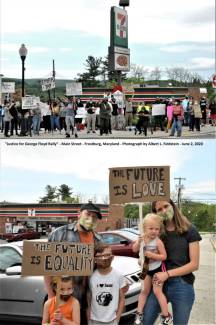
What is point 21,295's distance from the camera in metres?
6.22

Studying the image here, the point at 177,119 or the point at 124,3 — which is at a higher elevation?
the point at 124,3

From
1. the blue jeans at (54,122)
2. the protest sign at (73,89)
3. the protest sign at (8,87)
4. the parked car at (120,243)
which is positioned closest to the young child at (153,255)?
the blue jeans at (54,122)

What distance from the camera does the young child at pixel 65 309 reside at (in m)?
4.02

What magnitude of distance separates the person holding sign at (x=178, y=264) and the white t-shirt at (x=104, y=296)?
1.15 feet

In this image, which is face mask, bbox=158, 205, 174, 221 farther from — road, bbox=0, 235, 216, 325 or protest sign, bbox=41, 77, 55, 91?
protest sign, bbox=41, 77, 55, 91

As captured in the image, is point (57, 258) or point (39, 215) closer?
point (57, 258)

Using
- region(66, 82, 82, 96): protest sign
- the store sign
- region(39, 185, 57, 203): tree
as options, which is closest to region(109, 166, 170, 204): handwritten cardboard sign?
region(39, 185, 57, 203): tree

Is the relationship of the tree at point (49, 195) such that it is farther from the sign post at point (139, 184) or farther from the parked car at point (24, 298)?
the sign post at point (139, 184)

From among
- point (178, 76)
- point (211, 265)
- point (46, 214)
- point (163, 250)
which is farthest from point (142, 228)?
point (178, 76)

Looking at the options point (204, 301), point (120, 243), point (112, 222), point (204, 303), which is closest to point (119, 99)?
point (120, 243)

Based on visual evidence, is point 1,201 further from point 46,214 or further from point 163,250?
point 163,250

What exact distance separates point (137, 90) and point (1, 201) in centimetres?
1914

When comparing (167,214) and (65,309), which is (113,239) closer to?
(167,214)

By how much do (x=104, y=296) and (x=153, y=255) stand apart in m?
0.51
